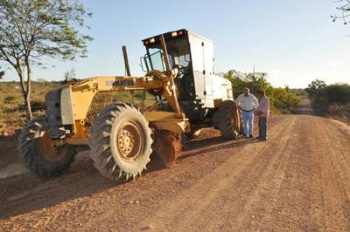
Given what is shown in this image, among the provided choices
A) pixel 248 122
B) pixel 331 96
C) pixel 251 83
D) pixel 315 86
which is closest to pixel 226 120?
pixel 248 122

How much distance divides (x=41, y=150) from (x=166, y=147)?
243 centimetres

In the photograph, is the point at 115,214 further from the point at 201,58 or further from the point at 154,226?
the point at 201,58

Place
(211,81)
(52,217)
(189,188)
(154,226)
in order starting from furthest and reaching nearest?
(211,81) < (189,188) < (52,217) < (154,226)

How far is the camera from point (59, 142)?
7.09 meters

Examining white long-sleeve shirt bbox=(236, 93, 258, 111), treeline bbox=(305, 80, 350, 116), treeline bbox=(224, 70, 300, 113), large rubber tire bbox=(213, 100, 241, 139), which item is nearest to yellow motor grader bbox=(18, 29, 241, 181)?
large rubber tire bbox=(213, 100, 241, 139)

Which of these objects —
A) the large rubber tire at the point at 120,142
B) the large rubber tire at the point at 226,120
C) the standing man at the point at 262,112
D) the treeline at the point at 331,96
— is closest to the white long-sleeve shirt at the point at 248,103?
the standing man at the point at 262,112

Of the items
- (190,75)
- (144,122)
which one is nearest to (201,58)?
(190,75)

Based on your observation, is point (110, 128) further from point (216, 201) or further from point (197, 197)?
point (216, 201)

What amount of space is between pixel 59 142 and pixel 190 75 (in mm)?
4342

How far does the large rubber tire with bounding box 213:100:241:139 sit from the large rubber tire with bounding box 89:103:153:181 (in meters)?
4.35

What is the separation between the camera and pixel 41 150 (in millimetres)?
7117

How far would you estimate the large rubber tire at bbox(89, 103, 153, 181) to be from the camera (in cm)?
599

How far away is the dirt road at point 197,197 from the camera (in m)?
4.79

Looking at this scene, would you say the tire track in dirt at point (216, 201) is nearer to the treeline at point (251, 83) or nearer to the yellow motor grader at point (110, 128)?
the yellow motor grader at point (110, 128)
